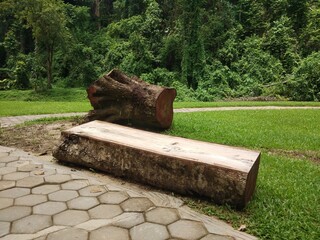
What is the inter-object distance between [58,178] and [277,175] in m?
2.62

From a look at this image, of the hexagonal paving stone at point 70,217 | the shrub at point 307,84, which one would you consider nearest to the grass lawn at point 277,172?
the hexagonal paving stone at point 70,217

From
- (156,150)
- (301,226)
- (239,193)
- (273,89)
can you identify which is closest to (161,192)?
(156,150)

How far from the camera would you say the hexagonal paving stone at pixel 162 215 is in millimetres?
2587

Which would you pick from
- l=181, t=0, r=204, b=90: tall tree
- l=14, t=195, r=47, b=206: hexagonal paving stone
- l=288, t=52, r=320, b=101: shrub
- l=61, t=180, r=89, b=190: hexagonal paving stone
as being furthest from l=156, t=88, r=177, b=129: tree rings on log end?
l=181, t=0, r=204, b=90: tall tree

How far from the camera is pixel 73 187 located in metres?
3.25

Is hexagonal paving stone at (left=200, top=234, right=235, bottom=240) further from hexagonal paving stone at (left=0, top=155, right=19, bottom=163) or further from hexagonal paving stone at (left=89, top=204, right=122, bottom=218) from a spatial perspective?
hexagonal paving stone at (left=0, top=155, right=19, bottom=163)

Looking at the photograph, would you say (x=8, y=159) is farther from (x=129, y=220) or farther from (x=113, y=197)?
(x=129, y=220)

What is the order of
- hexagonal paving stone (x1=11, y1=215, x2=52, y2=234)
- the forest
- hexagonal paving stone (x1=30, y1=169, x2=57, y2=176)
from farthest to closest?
the forest
hexagonal paving stone (x1=30, y1=169, x2=57, y2=176)
hexagonal paving stone (x1=11, y1=215, x2=52, y2=234)

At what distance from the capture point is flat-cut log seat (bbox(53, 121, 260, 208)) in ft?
9.24

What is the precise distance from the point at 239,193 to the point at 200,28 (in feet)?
61.2

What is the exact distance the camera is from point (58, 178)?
351cm

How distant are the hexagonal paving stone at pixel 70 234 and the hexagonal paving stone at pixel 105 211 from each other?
269 mm

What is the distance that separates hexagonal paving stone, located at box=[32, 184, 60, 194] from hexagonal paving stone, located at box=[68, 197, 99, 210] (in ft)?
1.16

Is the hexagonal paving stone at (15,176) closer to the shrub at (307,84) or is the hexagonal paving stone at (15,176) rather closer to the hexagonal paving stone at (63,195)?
the hexagonal paving stone at (63,195)
